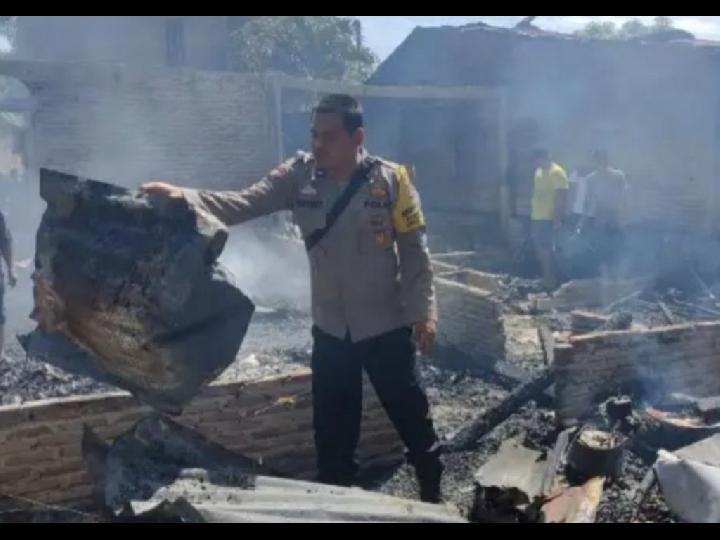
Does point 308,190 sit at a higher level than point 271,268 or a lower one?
higher

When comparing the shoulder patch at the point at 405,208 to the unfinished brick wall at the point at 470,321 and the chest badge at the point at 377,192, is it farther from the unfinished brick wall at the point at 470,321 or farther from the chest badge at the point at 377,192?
the unfinished brick wall at the point at 470,321

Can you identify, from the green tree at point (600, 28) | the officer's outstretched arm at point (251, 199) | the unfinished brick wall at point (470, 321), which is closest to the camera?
the officer's outstretched arm at point (251, 199)

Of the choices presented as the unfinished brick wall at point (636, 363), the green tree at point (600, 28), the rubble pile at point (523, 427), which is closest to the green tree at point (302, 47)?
the green tree at point (600, 28)

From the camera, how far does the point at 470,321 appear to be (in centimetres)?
750

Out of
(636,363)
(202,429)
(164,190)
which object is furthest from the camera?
(636,363)

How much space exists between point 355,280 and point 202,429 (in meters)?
1.39

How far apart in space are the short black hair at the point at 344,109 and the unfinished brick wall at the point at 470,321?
385 centimetres

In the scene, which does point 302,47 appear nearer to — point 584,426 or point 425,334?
point 584,426

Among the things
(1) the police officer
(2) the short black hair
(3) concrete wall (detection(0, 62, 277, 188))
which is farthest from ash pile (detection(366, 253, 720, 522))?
(3) concrete wall (detection(0, 62, 277, 188))

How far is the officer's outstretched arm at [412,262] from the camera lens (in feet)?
12.4

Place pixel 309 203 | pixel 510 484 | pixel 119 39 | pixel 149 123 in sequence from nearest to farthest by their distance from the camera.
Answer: pixel 309 203 < pixel 510 484 < pixel 149 123 < pixel 119 39

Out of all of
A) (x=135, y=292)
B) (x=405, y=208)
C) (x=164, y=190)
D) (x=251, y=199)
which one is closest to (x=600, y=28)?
(x=405, y=208)

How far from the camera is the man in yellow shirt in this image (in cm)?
1089
